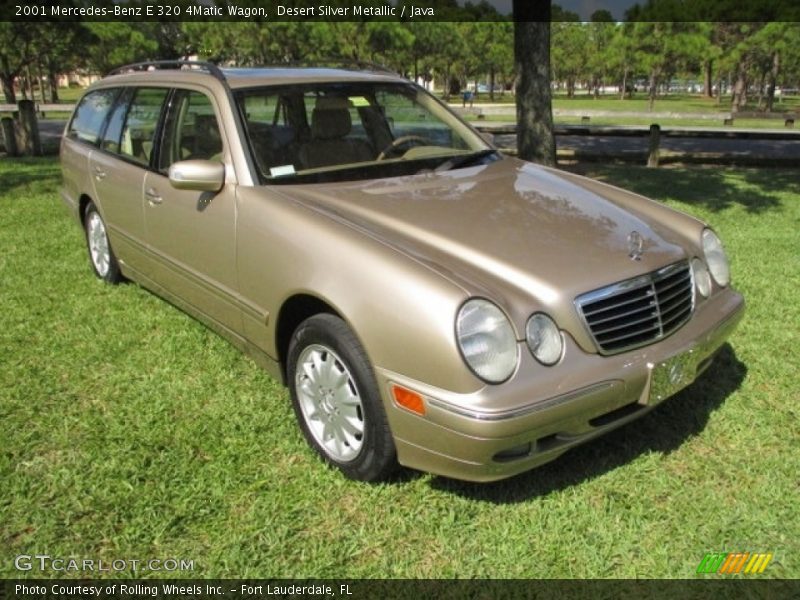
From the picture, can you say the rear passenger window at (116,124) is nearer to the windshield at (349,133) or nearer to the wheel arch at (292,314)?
the windshield at (349,133)

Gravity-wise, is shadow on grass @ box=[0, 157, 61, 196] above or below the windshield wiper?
below

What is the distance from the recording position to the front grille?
8.28ft

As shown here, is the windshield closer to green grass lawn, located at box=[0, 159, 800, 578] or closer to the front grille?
green grass lawn, located at box=[0, 159, 800, 578]

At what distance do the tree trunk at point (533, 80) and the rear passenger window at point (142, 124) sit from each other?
5.55 meters

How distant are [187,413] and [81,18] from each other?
98.8 feet

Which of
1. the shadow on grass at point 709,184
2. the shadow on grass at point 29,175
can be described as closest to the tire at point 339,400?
the shadow on grass at point 709,184

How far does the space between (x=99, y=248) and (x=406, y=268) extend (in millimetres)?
3592

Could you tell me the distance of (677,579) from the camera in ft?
7.68

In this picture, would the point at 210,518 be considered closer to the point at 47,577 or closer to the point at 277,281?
the point at 47,577

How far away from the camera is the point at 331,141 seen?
362cm

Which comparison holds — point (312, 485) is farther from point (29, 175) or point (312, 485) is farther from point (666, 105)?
point (666, 105)

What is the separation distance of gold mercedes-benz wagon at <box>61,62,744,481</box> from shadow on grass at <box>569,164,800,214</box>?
5.32 metres

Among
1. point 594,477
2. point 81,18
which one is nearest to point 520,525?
point 594,477

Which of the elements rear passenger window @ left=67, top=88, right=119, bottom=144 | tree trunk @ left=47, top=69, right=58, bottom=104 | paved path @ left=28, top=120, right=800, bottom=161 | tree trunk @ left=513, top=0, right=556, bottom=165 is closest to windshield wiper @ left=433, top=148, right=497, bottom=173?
rear passenger window @ left=67, top=88, right=119, bottom=144
